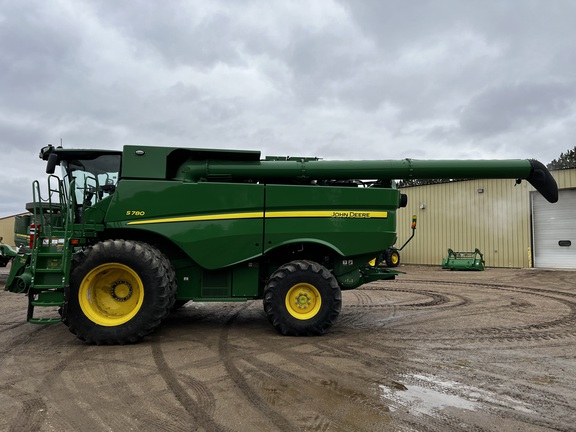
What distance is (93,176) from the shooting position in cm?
643

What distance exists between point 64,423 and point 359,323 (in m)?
4.80

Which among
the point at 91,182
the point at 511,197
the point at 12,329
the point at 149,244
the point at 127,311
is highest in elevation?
the point at 511,197

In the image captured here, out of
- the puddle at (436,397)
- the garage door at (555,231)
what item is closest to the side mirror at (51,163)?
the puddle at (436,397)

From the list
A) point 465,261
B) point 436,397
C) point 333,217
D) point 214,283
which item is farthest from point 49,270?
point 465,261

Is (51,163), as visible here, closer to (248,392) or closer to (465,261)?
(248,392)

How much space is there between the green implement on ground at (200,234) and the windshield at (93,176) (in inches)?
0.6

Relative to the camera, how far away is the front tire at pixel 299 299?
5883 millimetres

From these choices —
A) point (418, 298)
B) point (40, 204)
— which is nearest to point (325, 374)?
point (40, 204)

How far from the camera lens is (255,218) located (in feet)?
20.0

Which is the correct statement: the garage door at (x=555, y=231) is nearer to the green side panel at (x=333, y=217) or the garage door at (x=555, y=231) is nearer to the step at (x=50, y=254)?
the green side panel at (x=333, y=217)

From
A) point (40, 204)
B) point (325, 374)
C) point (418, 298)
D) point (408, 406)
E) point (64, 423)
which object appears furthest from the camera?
point (418, 298)

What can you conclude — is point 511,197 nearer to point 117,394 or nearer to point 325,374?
point 325,374

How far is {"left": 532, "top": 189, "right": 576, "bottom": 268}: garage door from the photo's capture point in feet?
60.4

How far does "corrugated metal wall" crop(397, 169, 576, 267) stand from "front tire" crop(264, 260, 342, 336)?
663 inches
